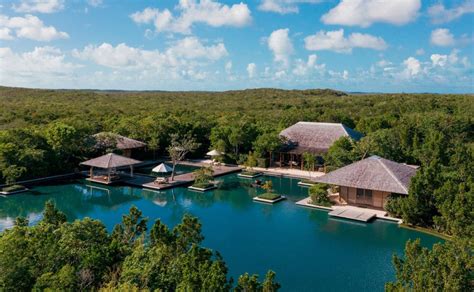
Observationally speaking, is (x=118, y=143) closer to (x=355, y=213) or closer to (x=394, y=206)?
(x=355, y=213)

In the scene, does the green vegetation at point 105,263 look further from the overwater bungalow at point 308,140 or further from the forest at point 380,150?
the overwater bungalow at point 308,140

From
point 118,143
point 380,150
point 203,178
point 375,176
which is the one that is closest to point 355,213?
point 375,176

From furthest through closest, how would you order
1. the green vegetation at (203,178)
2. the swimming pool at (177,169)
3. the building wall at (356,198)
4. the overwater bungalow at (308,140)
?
the overwater bungalow at (308,140) → the swimming pool at (177,169) → the green vegetation at (203,178) → the building wall at (356,198)

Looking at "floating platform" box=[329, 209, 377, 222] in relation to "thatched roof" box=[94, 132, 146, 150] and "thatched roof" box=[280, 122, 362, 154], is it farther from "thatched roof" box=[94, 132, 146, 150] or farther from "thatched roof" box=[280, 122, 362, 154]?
"thatched roof" box=[94, 132, 146, 150]

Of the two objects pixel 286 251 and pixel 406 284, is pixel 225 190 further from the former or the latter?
pixel 406 284

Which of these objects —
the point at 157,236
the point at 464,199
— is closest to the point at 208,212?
the point at 157,236

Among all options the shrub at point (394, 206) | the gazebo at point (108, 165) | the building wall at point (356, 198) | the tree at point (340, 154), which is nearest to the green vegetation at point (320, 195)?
the building wall at point (356, 198)
